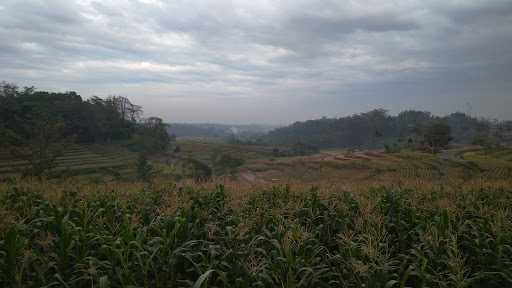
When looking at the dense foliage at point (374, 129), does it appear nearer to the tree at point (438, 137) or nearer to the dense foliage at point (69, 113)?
the tree at point (438, 137)

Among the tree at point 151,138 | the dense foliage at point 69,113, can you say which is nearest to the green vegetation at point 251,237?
the dense foliage at point 69,113

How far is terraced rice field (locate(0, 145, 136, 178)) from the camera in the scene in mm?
30181

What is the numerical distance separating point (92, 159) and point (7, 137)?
15373mm

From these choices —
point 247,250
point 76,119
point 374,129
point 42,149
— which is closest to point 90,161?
point 76,119

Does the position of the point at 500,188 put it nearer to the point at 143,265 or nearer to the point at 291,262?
the point at 291,262

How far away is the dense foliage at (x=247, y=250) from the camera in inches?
139

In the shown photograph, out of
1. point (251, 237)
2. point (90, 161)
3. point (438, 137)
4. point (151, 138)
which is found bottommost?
point (90, 161)

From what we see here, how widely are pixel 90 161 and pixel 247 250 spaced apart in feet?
135

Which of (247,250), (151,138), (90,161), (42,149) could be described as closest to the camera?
(247,250)

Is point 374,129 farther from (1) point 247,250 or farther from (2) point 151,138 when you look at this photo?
(1) point 247,250

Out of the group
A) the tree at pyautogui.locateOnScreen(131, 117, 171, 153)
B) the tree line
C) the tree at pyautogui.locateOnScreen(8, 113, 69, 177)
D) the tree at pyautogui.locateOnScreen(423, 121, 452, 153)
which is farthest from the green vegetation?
the tree at pyautogui.locateOnScreen(131, 117, 171, 153)

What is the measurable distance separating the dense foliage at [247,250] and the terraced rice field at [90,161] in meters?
25.5

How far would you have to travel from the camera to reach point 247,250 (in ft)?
13.4

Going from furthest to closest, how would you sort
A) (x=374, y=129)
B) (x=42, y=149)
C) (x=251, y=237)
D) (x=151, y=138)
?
1. (x=374, y=129)
2. (x=151, y=138)
3. (x=42, y=149)
4. (x=251, y=237)
